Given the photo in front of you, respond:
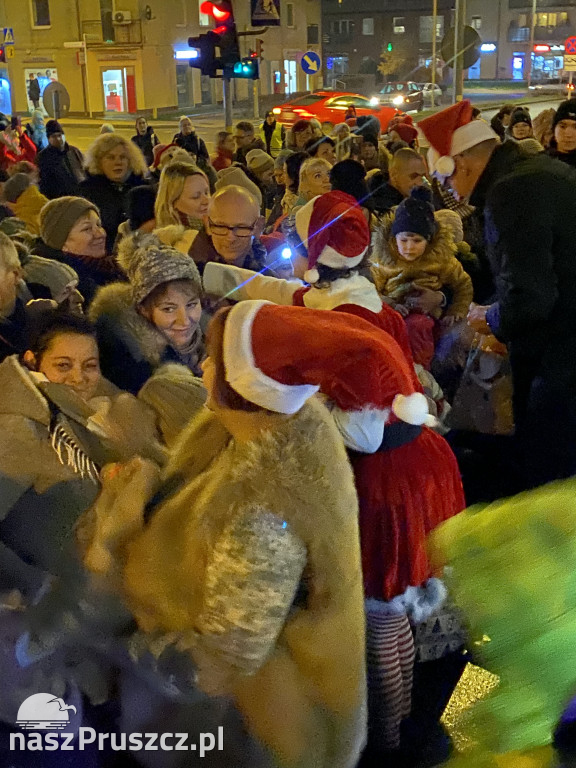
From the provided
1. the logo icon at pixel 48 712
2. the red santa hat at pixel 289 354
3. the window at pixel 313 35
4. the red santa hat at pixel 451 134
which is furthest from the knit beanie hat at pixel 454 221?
the window at pixel 313 35

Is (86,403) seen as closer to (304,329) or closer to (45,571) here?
(45,571)

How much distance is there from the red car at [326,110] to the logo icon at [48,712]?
703 inches

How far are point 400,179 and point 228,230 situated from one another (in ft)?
7.45

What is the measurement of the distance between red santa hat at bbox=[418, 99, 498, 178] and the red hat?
5.05m

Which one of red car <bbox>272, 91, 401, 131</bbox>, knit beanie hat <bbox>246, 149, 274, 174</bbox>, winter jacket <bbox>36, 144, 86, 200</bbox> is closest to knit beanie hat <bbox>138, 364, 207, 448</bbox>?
winter jacket <bbox>36, 144, 86, 200</bbox>

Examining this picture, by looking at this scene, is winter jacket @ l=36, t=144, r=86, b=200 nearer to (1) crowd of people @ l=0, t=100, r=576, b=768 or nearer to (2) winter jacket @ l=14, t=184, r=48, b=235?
(2) winter jacket @ l=14, t=184, r=48, b=235

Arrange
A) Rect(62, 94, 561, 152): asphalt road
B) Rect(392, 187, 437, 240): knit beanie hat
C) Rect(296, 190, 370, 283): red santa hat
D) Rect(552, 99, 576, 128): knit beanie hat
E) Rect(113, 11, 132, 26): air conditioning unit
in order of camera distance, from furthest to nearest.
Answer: Rect(113, 11, 132, 26): air conditioning unit
Rect(62, 94, 561, 152): asphalt road
Rect(552, 99, 576, 128): knit beanie hat
Rect(392, 187, 437, 240): knit beanie hat
Rect(296, 190, 370, 283): red santa hat

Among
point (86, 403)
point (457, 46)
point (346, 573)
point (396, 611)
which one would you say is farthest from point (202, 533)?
point (457, 46)

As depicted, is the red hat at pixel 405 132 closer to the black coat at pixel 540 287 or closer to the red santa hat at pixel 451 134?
the red santa hat at pixel 451 134

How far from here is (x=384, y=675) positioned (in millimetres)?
2154

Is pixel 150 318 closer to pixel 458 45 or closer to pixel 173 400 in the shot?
pixel 173 400

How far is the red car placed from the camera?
62.1 ft

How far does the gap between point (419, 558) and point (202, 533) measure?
869 mm

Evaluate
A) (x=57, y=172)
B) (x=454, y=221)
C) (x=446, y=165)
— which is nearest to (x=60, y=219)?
(x=446, y=165)
